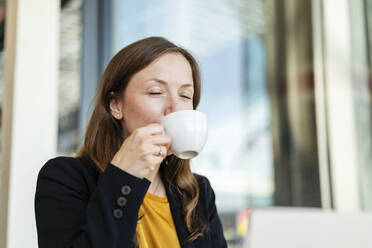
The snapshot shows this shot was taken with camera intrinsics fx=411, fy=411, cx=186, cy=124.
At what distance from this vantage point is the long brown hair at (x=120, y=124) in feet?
3.45

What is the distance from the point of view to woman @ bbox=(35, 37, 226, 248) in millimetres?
809

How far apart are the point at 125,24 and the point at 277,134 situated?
1.22m

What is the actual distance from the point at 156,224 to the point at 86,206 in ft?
0.74

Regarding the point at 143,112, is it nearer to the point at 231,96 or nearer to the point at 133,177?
the point at 133,177

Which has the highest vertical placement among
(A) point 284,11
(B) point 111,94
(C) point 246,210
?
(A) point 284,11

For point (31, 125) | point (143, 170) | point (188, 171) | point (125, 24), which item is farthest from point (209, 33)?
point (143, 170)

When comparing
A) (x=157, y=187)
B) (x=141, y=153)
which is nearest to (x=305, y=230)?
(x=141, y=153)

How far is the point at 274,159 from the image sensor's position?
2.77m

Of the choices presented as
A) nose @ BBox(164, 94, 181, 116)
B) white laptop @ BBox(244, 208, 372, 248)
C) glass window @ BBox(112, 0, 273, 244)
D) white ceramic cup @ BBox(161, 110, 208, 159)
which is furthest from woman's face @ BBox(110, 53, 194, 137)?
glass window @ BBox(112, 0, 273, 244)

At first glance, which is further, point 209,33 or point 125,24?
point 209,33

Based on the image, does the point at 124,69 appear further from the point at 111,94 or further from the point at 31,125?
the point at 31,125

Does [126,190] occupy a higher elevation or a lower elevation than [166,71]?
lower

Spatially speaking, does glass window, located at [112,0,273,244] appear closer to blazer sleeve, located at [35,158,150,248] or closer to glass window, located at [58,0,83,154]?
glass window, located at [58,0,83,154]

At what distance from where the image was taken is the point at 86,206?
0.92 metres
